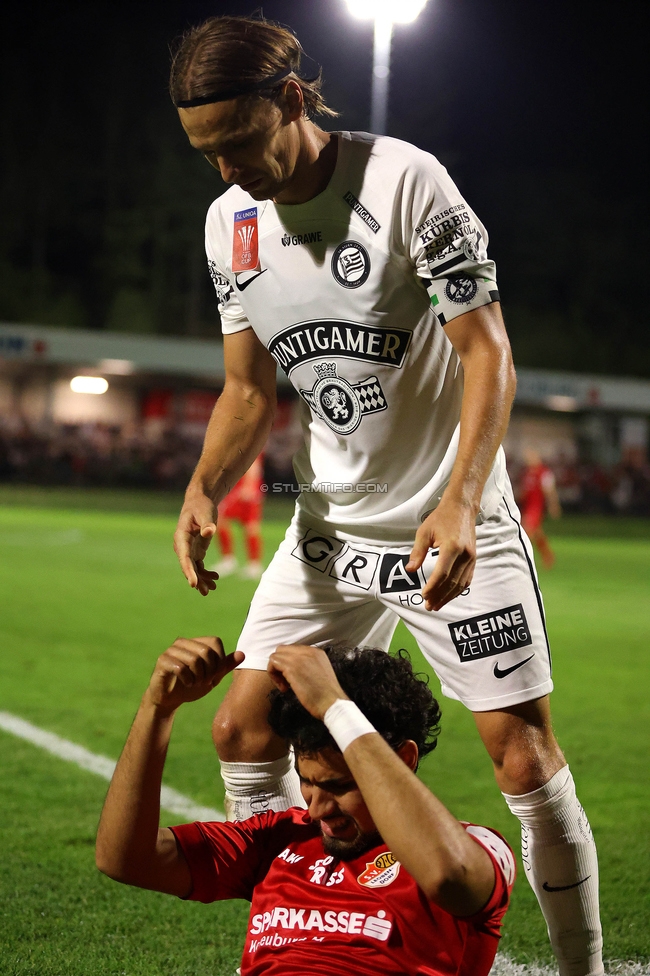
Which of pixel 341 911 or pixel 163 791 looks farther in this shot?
pixel 163 791

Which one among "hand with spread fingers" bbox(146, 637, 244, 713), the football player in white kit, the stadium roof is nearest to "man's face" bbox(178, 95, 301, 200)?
the football player in white kit

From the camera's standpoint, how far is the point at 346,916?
86.1 inches

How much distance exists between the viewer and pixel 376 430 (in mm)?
2844

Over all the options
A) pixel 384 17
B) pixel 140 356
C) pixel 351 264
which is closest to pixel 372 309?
pixel 351 264

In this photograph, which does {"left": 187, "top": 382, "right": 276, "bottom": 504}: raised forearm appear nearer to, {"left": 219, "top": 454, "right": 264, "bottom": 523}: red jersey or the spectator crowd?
{"left": 219, "top": 454, "right": 264, "bottom": 523}: red jersey

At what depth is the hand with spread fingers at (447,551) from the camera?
2.32 m

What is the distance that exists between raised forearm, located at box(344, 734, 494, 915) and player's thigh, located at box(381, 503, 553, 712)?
27.7 inches

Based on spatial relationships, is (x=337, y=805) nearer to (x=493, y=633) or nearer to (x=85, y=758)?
(x=493, y=633)

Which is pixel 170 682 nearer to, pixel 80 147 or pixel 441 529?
pixel 441 529

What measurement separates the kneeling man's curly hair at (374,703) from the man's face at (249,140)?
3.87ft

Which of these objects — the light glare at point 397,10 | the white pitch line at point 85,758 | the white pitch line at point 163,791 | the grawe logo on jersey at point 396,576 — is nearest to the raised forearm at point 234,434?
the grawe logo on jersey at point 396,576

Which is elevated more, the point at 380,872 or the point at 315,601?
the point at 315,601

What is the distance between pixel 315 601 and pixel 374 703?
73 cm

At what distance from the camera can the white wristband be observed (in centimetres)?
204
